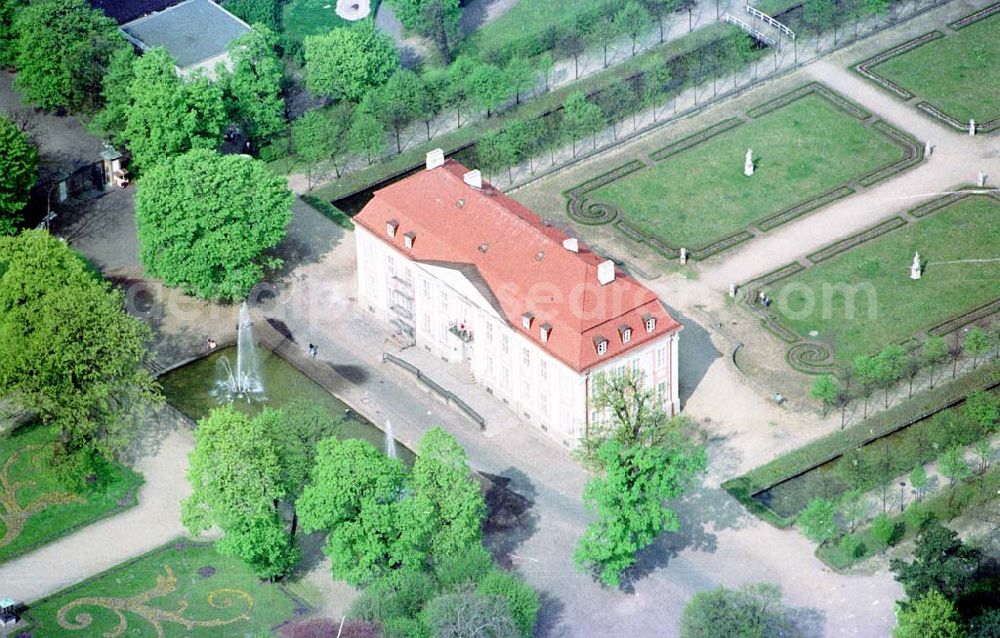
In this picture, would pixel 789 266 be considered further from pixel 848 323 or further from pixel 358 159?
pixel 358 159

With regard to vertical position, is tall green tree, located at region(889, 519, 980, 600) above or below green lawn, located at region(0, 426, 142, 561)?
above

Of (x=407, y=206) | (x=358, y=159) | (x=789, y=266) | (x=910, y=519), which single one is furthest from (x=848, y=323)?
(x=358, y=159)

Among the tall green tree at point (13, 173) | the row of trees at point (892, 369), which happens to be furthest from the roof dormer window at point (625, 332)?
the tall green tree at point (13, 173)

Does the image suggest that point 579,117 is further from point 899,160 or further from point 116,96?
point 116,96

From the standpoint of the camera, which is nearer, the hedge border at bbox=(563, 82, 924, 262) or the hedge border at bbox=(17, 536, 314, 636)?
the hedge border at bbox=(17, 536, 314, 636)

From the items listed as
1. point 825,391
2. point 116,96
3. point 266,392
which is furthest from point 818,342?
point 116,96

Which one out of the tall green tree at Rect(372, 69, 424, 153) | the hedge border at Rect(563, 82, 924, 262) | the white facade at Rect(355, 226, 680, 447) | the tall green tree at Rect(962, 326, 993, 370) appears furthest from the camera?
the tall green tree at Rect(372, 69, 424, 153)

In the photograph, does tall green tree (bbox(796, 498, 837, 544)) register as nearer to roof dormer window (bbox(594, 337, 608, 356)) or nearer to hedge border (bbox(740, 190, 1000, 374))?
roof dormer window (bbox(594, 337, 608, 356))

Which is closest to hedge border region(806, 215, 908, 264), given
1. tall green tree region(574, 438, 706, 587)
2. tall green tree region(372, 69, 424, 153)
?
tall green tree region(574, 438, 706, 587)
